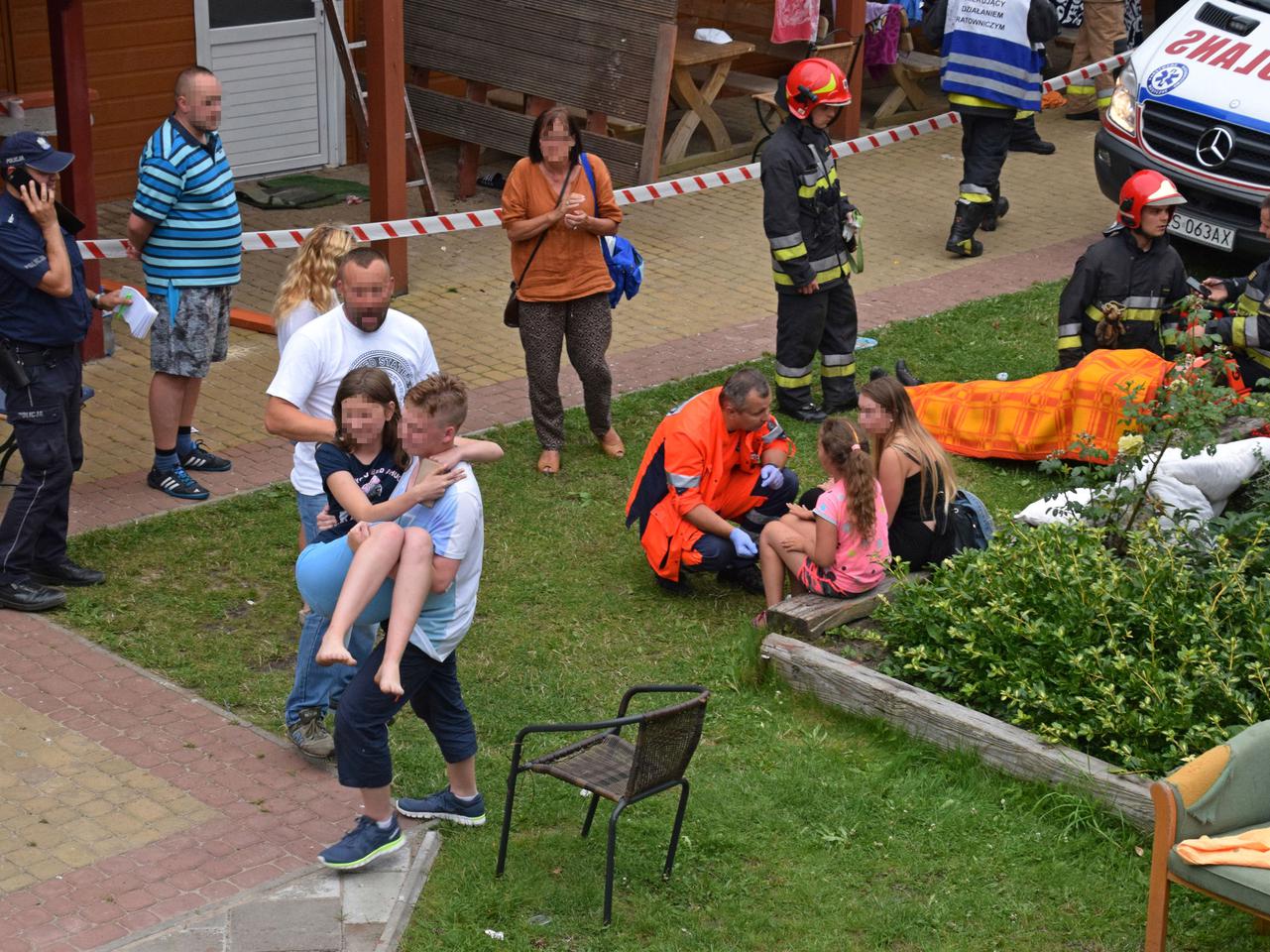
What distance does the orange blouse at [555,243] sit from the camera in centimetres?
807

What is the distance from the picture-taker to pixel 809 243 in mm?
8891

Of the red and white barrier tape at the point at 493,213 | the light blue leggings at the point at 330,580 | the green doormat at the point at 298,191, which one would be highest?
the light blue leggings at the point at 330,580

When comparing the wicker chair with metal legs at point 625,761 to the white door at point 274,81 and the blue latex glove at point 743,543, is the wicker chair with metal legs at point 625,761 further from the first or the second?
the white door at point 274,81

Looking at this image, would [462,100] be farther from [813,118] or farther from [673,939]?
[673,939]

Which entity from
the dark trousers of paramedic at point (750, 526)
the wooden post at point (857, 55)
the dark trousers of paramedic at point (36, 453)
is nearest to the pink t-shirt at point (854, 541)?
the dark trousers of paramedic at point (750, 526)

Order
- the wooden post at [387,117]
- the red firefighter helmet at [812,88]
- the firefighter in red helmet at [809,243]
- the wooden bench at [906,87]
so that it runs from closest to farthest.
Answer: the red firefighter helmet at [812,88] → the firefighter in red helmet at [809,243] → the wooden post at [387,117] → the wooden bench at [906,87]

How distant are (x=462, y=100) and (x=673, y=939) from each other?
9216 millimetres

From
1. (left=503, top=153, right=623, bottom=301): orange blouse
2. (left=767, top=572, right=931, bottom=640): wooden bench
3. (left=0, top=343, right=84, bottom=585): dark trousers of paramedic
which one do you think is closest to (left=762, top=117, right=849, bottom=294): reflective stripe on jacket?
(left=503, top=153, right=623, bottom=301): orange blouse

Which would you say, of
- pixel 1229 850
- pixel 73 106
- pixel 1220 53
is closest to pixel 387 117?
pixel 73 106

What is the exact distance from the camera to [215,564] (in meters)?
7.34

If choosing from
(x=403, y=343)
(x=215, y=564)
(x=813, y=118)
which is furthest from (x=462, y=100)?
(x=403, y=343)

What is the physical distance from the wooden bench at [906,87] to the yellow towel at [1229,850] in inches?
447

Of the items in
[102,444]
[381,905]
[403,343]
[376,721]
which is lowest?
[102,444]

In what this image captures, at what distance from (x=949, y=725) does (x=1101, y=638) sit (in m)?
0.65
